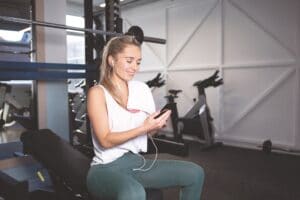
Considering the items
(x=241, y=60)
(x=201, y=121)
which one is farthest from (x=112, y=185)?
(x=241, y=60)

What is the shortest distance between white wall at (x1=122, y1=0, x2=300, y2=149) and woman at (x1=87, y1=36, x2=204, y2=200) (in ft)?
10.8

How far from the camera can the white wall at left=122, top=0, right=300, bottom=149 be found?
13.5 feet

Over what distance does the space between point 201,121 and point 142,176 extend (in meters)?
3.21

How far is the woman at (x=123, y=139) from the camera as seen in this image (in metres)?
1.22

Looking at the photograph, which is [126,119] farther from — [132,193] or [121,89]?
[132,193]

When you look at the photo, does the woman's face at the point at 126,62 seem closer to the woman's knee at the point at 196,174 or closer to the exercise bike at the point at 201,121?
the woman's knee at the point at 196,174

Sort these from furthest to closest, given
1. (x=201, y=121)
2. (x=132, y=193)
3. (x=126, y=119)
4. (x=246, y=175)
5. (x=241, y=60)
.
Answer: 1. (x=241, y=60)
2. (x=201, y=121)
3. (x=246, y=175)
4. (x=126, y=119)
5. (x=132, y=193)

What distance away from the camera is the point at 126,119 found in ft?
4.68

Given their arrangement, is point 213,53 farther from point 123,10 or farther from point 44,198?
point 44,198

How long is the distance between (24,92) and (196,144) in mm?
3037

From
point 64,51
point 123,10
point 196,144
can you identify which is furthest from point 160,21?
point 64,51

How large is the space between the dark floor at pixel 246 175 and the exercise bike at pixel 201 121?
0.26 metres

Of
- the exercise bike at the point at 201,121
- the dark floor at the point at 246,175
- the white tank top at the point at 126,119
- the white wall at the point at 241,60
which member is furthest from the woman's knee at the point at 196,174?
the white wall at the point at 241,60

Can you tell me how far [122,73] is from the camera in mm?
1474
